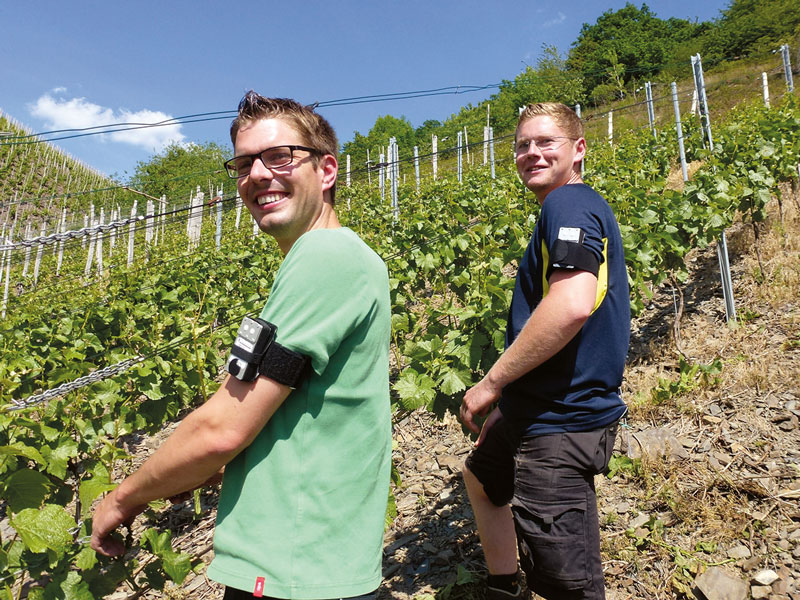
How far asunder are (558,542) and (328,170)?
4.11ft

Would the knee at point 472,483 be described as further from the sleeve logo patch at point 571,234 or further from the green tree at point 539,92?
the green tree at point 539,92

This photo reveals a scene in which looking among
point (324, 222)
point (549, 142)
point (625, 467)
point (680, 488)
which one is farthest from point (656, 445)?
point (324, 222)

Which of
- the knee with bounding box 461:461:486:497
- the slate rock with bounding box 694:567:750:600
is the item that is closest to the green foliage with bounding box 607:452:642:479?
the slate rock with bounding box 694:567:750:600

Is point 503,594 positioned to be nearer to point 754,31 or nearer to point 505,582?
point 505,582

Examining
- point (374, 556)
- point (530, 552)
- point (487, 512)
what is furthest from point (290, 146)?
point (487, 512)

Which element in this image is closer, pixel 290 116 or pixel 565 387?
pixel 290 116

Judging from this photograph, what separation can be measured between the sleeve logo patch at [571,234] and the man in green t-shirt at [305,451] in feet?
2.17

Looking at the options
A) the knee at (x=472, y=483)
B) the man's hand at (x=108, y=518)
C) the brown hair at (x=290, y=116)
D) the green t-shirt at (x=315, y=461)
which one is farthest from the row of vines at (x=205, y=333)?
the brown hair at (x=290, y=116)

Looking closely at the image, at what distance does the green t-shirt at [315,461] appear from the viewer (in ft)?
3.40

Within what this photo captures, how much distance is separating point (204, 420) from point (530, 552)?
46.0 inches

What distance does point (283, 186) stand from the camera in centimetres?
127

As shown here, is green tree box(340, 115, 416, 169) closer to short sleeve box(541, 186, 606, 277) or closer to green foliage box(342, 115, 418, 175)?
green foliage box(342, 115, 418, 175)

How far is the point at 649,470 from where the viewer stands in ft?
9.98

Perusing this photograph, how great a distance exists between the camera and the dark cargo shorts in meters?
1.65
